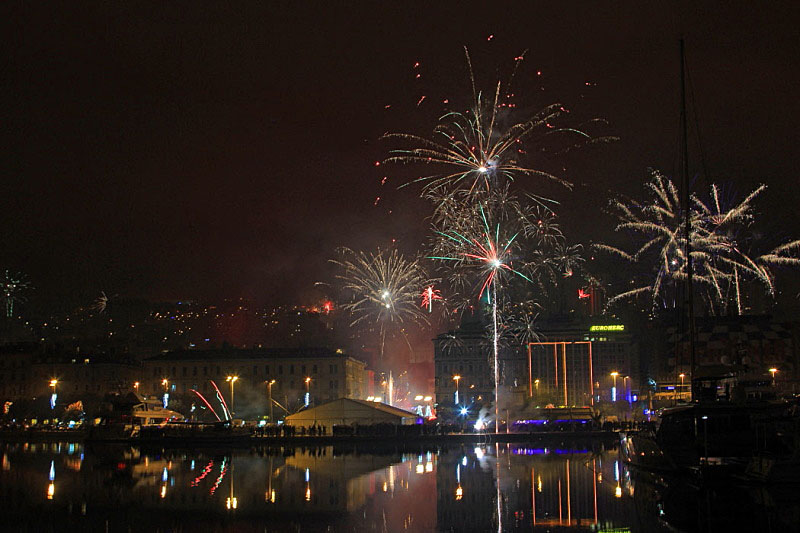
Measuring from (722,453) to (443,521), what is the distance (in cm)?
1636

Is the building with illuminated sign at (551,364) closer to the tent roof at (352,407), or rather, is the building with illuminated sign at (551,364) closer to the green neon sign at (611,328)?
the green neon sign at (611,328)

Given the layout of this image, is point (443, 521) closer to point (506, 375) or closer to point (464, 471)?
point (464, 471)

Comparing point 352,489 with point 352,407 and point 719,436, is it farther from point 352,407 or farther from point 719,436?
point 352,407

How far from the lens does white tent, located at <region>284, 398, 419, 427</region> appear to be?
2436 inches

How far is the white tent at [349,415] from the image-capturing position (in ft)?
203

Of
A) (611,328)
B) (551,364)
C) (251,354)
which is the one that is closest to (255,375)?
(251,354)

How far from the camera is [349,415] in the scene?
62125mm

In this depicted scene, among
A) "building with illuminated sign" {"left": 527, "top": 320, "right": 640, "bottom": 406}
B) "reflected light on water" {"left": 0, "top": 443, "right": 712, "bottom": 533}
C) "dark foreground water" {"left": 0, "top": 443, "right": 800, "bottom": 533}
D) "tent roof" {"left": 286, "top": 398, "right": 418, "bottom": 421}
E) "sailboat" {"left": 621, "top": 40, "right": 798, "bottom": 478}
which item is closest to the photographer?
"dark foreground water" {"left": 0, "top": 443, "right": 800, "bottom": 533}

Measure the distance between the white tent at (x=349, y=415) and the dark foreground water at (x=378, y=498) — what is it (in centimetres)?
2109

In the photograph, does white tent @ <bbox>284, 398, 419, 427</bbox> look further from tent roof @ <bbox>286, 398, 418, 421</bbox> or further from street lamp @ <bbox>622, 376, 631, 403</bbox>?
street lamp @ <bbox>622, 376, 631, 403</bbox>

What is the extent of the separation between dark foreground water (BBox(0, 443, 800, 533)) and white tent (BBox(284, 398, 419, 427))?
2109 cm

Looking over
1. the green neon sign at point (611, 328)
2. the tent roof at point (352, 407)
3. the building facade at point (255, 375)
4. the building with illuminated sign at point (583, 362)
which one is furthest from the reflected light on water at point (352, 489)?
the green neon sign at point (611, 328)

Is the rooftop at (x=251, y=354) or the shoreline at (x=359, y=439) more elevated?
the rooftop at (x=251, y=354)


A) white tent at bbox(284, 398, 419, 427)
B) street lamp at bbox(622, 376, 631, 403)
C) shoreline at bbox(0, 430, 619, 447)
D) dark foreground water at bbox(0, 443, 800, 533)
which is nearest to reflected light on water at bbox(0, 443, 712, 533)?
dark foreground water at bbox(0, 443, 800, 533)
